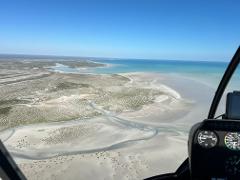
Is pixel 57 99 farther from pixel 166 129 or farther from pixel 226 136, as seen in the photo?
pixel 226 136

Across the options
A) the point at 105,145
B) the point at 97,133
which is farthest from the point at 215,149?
the point at 97,133

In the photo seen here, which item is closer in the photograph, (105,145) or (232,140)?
(232,140)

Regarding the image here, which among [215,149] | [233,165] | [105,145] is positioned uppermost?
[215,149]

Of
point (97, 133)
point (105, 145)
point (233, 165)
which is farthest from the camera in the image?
point (97, 133)

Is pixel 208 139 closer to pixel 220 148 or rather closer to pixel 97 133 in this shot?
pixel 220 148

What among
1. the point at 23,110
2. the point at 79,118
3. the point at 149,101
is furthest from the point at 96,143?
the point at 149,101

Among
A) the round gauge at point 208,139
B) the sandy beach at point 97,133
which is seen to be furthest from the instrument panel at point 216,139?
the sandy beach at point 97,133

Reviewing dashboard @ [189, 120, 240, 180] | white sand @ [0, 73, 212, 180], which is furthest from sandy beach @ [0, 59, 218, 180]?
dashboard @ [189, 120, 240, 180]

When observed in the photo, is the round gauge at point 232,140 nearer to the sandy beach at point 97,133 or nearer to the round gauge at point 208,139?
the round gauge at point 208,139
